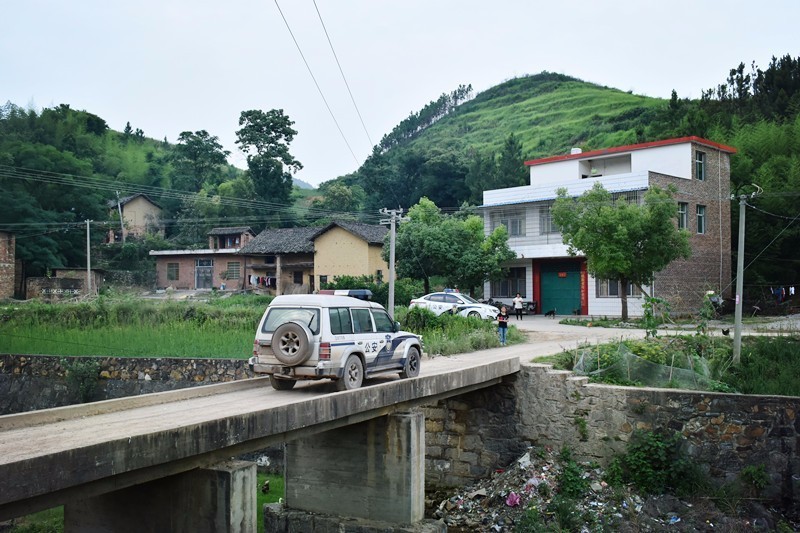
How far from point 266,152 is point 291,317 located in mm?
58760

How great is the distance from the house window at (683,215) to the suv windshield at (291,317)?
30.7 metres

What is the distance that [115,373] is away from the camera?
78.9 ft

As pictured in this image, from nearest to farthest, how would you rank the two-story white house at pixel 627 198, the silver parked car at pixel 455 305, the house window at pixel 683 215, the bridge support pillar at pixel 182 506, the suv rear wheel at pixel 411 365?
the bridge support pillar at pixel 182 506, the suv rear wheel at pixel 411 365, the silver parked car at pixel 455 305, the two-story white house at pixel 627 198, the house window at pixel 683 215

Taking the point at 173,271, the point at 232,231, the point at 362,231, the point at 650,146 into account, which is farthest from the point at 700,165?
the point at 173,271

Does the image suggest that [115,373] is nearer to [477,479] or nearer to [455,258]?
[477,479]

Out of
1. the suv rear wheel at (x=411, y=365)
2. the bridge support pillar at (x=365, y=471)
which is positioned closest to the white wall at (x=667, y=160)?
the suv rear wheel at (x=411, y=365)

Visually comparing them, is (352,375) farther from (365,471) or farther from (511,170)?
(511,170)

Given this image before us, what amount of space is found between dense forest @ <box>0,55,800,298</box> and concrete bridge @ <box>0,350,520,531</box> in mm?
34086

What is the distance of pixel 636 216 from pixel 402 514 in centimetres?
2286

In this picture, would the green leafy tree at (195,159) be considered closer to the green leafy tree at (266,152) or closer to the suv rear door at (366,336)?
the green leafy tree at (266,152)

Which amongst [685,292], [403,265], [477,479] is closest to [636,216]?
[685,292]

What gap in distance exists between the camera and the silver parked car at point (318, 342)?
12.1 m

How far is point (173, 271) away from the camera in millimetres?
58938

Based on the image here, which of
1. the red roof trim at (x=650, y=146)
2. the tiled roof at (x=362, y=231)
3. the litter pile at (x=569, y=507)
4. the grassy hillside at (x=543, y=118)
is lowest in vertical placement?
the litter pile at (x=569, y=507)
